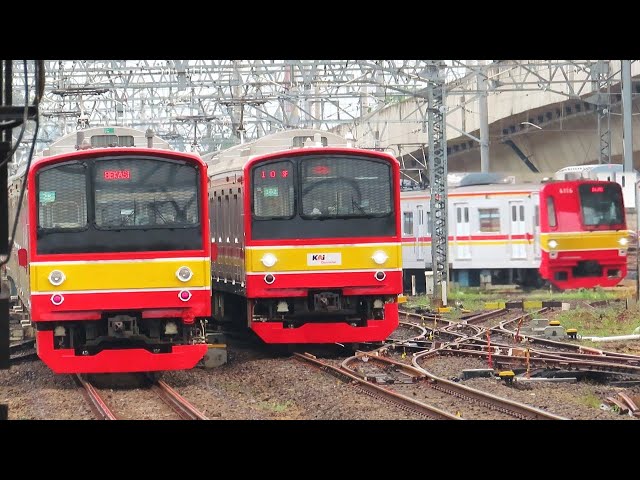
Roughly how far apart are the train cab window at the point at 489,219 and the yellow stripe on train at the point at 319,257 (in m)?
14.1

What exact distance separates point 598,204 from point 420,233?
5.87 meters

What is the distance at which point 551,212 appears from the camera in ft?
82.8

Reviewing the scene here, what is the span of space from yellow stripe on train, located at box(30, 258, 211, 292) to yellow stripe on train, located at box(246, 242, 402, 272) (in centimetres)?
199

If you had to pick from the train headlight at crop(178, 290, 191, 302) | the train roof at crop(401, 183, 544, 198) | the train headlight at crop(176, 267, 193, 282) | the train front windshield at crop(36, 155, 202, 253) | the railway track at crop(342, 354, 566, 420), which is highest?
the train roof at crop(401, 183, 544, 198)

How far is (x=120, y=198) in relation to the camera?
12461 millimetres

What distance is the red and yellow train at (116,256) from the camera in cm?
1219

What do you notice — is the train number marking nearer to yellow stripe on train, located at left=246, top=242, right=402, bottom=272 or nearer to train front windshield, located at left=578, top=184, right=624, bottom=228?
yellow stripe on train, located at left=246, top=242, right=402, bottom=272

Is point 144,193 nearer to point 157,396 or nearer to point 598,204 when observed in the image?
point 157,396

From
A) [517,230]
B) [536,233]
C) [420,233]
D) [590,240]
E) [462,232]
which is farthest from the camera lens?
[420,233]

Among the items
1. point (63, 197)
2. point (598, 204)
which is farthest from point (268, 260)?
point (598, 204)

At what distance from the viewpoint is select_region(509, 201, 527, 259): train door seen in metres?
27.8

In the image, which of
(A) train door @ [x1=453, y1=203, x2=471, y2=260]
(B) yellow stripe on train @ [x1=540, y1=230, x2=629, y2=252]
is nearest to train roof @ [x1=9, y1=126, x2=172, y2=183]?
(B) yellow stripe on train @ [x1=540, y1=230, x2=629, y2=252]
